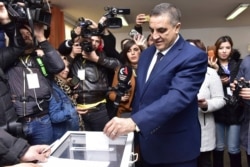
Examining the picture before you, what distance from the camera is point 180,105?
4.27 ft

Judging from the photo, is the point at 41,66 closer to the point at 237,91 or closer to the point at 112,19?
the point at 112,19

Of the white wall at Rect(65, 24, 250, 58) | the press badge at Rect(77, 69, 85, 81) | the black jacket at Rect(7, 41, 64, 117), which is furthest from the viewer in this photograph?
the white wall at Rect(65, 24, 250, 58)

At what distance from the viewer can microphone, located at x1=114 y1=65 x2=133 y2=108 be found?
2260 mm

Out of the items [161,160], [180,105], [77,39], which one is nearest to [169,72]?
[180,105]

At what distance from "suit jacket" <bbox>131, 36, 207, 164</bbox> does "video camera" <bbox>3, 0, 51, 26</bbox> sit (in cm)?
65

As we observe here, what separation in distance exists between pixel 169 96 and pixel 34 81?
2.88 ft

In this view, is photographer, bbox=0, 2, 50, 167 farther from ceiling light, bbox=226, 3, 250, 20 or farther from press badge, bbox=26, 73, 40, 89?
ceiling light, bbox=226, 3, 250, 20

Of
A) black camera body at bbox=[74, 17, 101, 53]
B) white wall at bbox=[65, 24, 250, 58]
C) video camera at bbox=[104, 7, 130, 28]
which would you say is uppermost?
white wall at bbox=[65, 24, 250, 58]

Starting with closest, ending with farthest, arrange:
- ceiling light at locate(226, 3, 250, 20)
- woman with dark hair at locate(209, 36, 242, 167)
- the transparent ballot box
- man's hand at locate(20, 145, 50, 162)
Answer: man's hand at locate(20, 145, 50, 162)
the transparent ballot box
woman with dark hair at locate(209, 36, 242, 167)
ceiling light at locate(226, 3, 250, 20)

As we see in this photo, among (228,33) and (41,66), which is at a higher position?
(228,33)

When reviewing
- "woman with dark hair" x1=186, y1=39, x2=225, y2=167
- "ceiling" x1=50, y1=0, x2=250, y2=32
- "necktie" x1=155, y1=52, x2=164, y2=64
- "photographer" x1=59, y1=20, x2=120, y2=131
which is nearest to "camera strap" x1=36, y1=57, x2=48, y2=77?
"photographer" x1=59, y1=20, x2=120, y2=131

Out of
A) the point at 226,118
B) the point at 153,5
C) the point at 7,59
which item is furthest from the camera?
the point at 153,5

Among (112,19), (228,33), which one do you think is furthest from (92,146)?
(228,33)

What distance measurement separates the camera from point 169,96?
1.30 m
